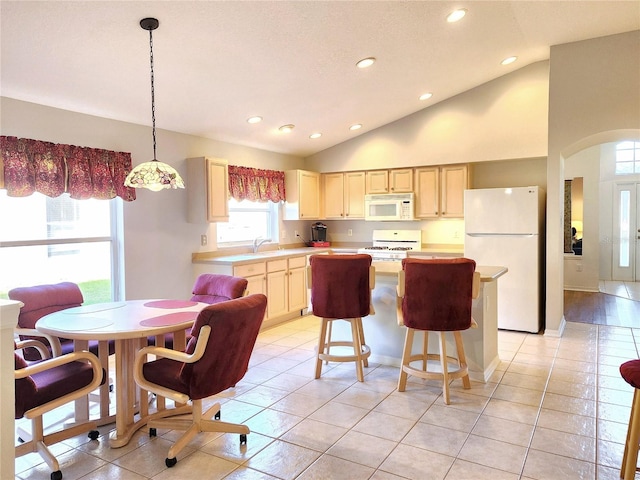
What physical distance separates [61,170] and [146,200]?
35.2 inches

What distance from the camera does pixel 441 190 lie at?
5.91m

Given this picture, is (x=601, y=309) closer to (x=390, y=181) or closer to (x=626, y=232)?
(x=626, y=232)

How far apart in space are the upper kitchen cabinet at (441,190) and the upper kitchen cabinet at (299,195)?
158 centimetres

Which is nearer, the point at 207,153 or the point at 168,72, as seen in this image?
the point at 168,72

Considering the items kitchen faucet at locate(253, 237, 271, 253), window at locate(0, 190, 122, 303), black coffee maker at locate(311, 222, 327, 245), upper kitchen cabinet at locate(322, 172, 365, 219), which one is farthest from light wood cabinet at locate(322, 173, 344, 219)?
window at locate(0, 190, 122, 303)

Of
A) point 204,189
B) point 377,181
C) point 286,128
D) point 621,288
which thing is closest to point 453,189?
point 377,181

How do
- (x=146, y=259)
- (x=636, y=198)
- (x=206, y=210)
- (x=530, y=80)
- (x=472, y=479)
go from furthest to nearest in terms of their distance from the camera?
1. (x=636, y=198)
2. (x=530, y=80)
3. (x=206, y=210)
4. (x=146, y=259)
5. (x=472, y=479)

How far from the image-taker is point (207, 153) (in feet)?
17.1

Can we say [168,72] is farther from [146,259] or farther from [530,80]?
[530,80]

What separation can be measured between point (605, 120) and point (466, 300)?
286cm

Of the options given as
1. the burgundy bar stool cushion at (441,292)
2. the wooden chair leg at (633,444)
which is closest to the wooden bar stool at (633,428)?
the wooden chair leg at (633,444)

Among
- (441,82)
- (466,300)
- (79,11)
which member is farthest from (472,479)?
(441,82)

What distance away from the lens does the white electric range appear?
19.6 feet

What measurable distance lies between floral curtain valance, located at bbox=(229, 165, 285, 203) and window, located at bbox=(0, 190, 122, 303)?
5.18ft
